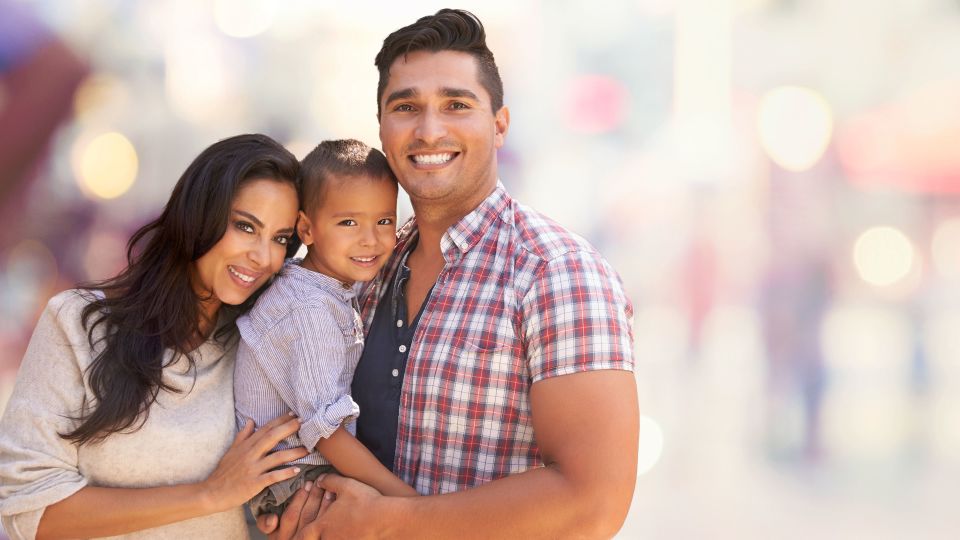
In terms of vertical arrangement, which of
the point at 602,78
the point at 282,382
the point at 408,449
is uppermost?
the point at 602,78

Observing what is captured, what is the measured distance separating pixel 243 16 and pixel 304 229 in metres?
1.22

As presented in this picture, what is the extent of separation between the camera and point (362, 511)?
6.32 ft

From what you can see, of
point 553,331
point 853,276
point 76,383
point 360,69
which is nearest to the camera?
point 553,331

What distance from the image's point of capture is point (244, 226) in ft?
7.20

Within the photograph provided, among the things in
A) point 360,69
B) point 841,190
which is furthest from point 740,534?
point 360,69

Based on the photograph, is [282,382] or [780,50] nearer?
[282,382]

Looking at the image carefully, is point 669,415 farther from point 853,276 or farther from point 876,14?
point 876,14

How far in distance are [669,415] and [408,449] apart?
132 centimetres

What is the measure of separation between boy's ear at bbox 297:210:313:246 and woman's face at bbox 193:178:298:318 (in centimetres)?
10

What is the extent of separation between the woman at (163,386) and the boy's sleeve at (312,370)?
0.08 meters

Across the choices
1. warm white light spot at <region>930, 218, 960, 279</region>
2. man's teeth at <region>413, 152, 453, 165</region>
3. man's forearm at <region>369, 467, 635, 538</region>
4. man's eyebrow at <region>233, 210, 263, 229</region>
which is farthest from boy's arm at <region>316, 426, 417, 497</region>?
warm white light spot at <region>930, 218, 960, 279</region>

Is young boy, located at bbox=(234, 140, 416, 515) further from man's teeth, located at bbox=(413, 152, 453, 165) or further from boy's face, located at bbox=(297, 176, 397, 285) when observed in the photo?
man's teeth, located at bbox=(413, 152, 453, 165)

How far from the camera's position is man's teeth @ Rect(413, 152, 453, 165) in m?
2.24

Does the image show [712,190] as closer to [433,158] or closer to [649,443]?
[649,443]
